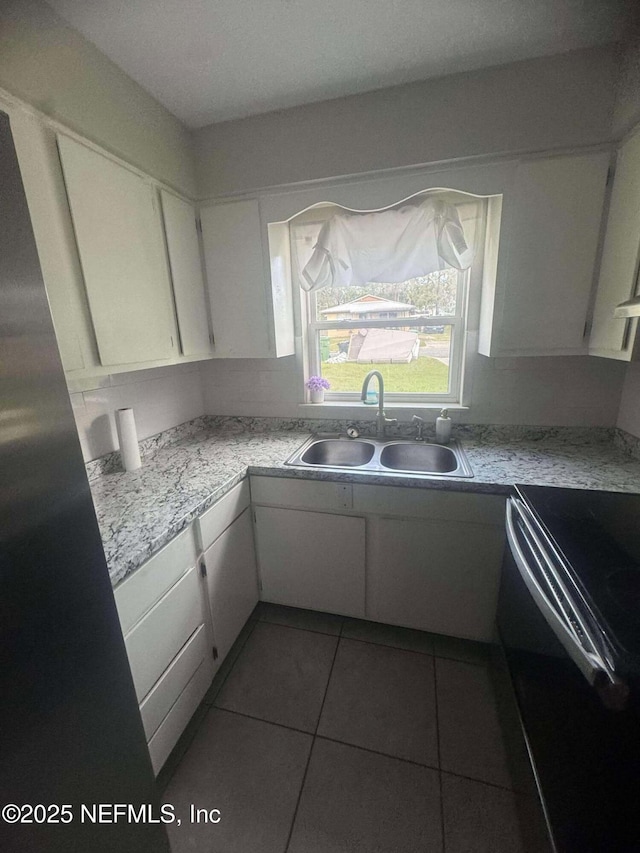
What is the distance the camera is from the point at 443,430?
5.75ft

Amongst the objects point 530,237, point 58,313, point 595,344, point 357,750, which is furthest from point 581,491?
point 58,313

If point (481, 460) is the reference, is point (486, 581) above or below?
below

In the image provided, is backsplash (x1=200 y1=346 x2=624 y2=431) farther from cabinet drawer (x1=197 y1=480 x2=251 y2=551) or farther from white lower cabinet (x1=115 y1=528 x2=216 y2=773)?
white lower cabinet (x1=115 y1=528 x2=216 y2=773)

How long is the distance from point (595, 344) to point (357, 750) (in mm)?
1856

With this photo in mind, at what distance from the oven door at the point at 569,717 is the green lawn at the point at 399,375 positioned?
1006 millimetres

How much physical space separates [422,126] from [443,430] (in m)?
1.37

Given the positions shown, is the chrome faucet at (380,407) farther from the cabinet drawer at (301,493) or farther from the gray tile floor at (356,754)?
the gray tile floor at (356,754)

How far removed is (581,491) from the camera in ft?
3.95

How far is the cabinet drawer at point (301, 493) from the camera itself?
4.92 ft

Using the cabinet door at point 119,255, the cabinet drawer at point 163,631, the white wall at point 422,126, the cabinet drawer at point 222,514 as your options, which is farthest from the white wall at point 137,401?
the white wall at point 422,126

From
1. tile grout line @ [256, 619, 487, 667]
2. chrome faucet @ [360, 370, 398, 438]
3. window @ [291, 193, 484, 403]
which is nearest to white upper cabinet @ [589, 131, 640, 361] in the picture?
window @ [291, 193, 484, 403]

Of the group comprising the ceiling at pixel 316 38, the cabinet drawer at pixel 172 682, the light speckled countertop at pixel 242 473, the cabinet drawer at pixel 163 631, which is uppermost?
the ceiling at pixel 316 38

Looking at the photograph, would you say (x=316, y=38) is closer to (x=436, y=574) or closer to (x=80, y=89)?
(x=80, y=89)

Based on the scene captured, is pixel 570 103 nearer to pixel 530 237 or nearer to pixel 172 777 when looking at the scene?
pixel 530 237
